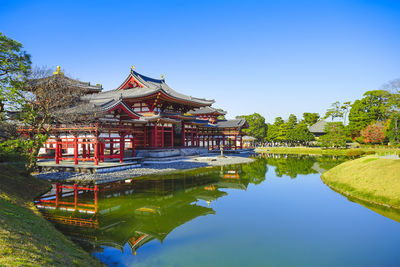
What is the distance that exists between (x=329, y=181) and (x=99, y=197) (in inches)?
613

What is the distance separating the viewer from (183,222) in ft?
32.3

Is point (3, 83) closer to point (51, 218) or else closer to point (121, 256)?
point (51, 218)

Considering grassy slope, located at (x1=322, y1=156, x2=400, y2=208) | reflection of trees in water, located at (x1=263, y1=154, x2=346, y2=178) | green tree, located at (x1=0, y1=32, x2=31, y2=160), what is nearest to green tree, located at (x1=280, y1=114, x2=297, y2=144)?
reflection of trees in water, located at (x1=263, y1=154, x2=346, y2=178)

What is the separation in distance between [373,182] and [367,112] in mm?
50595

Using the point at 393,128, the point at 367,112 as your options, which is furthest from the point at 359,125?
the point at 393,128

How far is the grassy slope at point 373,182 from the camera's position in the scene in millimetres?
12547

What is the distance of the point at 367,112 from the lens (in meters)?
55.9

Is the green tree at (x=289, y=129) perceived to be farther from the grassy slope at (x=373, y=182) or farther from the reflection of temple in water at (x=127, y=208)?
the reflection of temple in water at (x=127, y=208)

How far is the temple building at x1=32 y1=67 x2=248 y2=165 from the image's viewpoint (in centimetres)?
2058

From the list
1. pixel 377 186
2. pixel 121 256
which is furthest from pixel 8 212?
pixel 377 186

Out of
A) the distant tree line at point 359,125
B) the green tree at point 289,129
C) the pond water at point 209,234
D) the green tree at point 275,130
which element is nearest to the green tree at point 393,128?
the distant tree line at point 359,125

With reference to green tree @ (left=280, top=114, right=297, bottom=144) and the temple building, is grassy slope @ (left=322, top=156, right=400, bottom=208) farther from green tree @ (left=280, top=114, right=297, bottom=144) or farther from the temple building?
green tree @ (left=280, top=114, right=297, bottom=144)

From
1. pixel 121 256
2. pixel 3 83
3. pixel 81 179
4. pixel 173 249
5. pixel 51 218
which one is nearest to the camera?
pixel 121 256

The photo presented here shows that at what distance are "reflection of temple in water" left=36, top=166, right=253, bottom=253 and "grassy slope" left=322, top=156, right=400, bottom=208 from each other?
6407 mm
